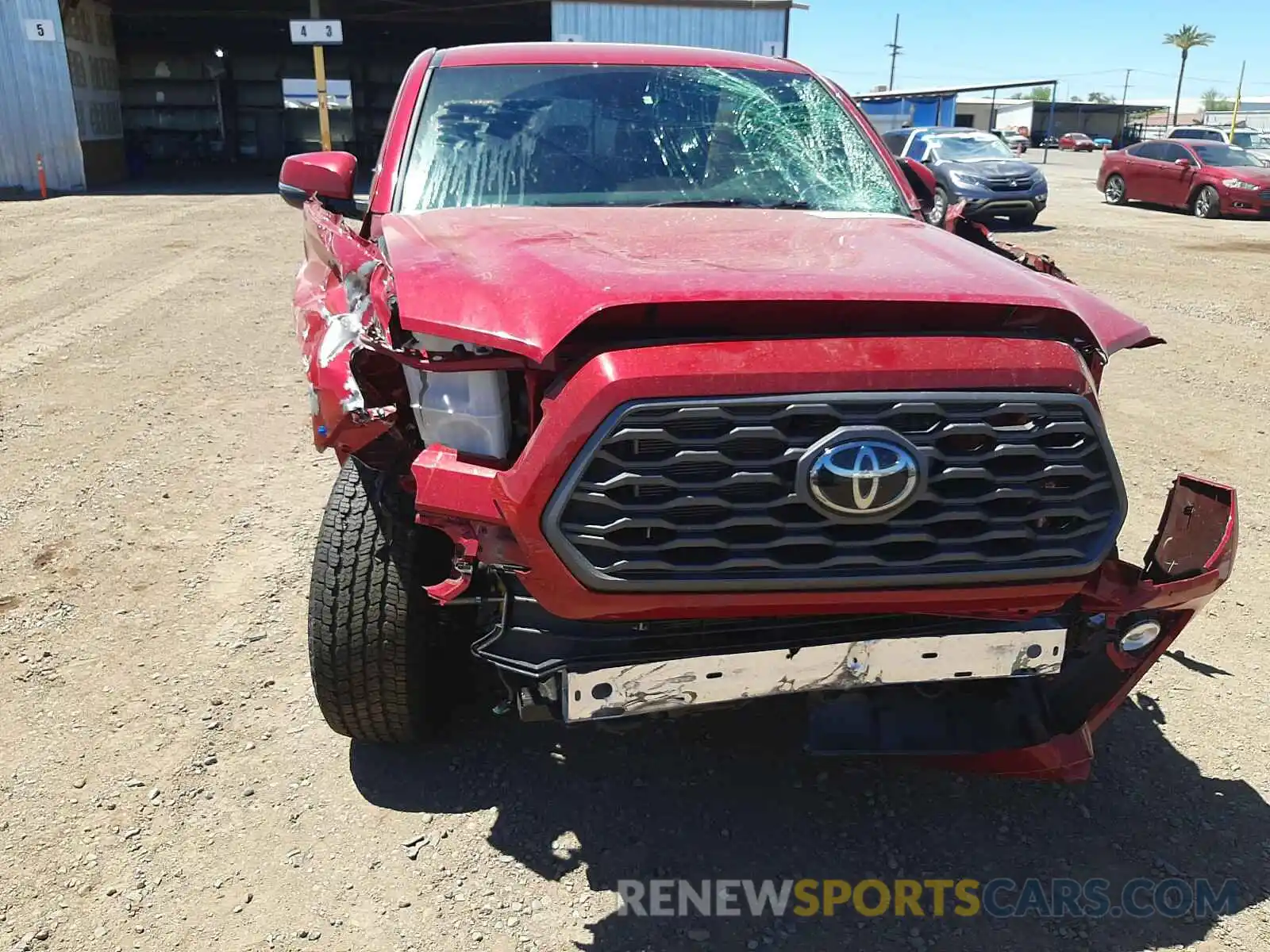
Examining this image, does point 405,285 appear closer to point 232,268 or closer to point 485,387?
point 485,387

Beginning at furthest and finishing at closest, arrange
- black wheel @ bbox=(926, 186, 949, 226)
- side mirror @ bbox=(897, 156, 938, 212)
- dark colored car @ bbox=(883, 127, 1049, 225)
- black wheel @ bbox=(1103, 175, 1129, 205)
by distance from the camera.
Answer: black wheel @ bbox=(1103, 175, 1129, 205)
dark colored car @ bbox=(883, 127, 1049, 225)
side mirror @ bbox=(897, 156, 938, 212)
black wheel @ bbox=(926, 186, 949, 226)

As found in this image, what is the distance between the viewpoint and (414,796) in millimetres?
2697

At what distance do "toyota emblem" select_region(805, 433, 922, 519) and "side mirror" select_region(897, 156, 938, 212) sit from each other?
80.1 inches

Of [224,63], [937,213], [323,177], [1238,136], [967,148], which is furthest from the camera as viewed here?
[1238,136]

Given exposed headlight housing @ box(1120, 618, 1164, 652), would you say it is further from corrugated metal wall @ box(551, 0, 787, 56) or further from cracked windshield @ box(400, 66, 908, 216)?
corrugated metal wall @ box(551, 0, 787, 56)

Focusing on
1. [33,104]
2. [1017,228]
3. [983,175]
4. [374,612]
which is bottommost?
[1017,228]

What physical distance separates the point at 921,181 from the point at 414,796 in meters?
2.94

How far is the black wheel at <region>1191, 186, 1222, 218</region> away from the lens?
1775cm

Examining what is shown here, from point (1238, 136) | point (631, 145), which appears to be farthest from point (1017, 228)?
point (1238, 136)

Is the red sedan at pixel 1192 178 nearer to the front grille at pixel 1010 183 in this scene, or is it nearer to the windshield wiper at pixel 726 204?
the front grille at pixel 1010 183

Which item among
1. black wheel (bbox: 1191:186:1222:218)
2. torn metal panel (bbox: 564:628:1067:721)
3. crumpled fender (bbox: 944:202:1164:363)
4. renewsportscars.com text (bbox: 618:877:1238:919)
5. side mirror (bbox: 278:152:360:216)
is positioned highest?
side mirror (bbox: 278:152:360:216)

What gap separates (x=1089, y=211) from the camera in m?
19.2

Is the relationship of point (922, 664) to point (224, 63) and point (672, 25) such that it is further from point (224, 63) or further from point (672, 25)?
point (224, 63)

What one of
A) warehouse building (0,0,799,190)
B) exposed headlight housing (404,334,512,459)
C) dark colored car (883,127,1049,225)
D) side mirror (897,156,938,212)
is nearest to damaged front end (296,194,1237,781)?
exposed headlight housing (404,334,512,459)
